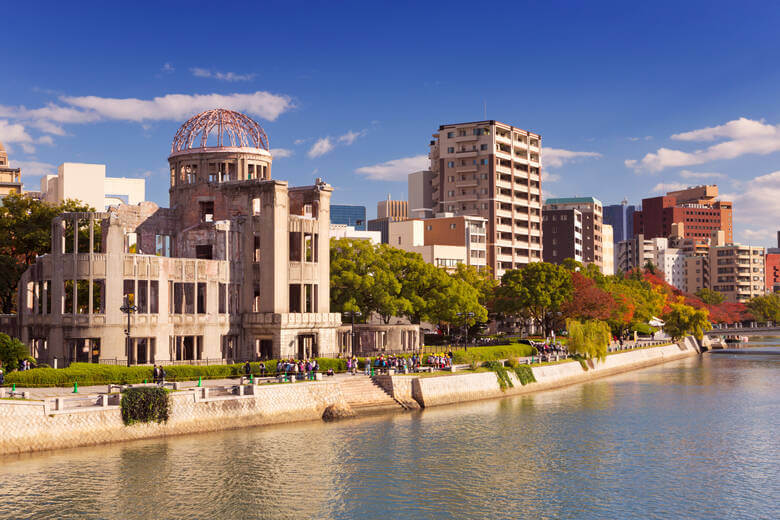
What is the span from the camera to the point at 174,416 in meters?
52.3

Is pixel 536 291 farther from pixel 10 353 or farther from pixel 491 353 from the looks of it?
pixel 10 353

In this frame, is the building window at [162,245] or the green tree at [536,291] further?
the green tree at [536,291]

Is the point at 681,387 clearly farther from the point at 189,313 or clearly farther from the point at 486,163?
the point at 486,163

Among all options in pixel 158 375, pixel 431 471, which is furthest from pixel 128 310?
pixel 431 471

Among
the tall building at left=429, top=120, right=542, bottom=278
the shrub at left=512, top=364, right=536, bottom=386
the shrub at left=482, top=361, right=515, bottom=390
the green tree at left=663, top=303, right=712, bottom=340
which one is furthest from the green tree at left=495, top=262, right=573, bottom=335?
the tall building at left=429, top=120, right=542, bottom=278

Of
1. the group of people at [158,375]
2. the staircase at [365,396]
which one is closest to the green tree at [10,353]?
the group of people at [158,375]

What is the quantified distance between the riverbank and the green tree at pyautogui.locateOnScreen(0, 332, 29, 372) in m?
11.5

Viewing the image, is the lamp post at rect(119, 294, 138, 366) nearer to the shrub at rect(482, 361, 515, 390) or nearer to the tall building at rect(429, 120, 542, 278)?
the shrub at rect(482, 361, 515, 390)

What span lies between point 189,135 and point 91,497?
175 ft

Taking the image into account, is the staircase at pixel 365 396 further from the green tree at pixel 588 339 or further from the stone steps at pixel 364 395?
the green tree at pixel 588 339

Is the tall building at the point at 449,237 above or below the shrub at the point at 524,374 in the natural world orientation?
above

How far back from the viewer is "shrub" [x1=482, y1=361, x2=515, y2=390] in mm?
77981

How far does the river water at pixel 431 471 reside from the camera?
38.7 m

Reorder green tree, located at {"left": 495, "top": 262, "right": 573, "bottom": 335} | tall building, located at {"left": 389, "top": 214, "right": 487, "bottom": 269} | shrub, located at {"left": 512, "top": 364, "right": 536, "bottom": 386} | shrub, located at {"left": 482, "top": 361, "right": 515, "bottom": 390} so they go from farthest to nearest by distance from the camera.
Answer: tall building, located at {"left": 389, "top": 214, "right": 487, "bottom": 269}, green tree, located at {"left": 495, "top": 262, "right": 573, "bottom": 335}, shrub, located at {"left": 512, "top": 364, "right": 536, "bottom": 386}, shrub, located at {"left": 482, "top": 361, "right": 515, "bottom": 390}
